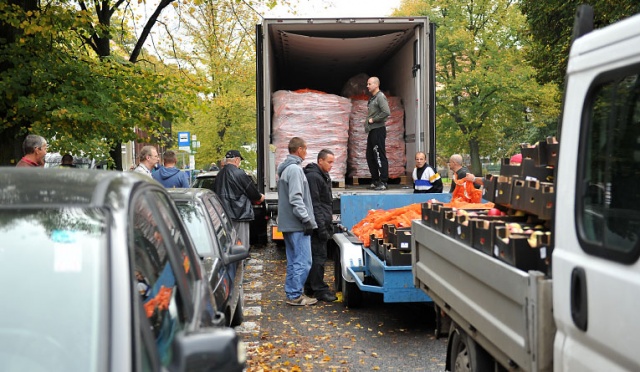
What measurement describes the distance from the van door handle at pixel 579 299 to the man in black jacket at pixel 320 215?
662 cm

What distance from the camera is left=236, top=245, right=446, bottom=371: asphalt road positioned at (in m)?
6.73

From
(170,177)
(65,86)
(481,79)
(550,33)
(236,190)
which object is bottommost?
(236,190)

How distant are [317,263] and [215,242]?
3.19 meters

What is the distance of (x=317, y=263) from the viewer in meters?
9.72

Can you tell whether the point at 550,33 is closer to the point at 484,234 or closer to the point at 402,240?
the point at 402,240

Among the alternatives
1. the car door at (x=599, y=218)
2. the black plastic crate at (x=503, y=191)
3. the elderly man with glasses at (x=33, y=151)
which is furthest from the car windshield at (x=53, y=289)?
the elderly man with glasses at (x=33, y=151)

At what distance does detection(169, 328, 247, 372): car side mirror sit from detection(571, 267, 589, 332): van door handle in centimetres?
131

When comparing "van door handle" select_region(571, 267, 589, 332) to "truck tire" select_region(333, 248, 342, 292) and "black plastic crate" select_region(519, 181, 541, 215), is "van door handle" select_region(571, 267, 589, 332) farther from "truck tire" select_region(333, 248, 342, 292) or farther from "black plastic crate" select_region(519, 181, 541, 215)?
"truck tire" select_region(333, 248, 342, 292)

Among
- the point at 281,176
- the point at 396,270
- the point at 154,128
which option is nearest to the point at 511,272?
the point at 396,270

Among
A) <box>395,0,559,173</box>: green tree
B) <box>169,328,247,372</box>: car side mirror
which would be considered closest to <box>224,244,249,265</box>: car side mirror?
<box>169,328,247,372</box>: car side mirror

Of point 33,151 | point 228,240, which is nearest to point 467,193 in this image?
point 228,240

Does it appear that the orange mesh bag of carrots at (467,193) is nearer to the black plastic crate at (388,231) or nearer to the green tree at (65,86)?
the black plastic crate at (388,231)

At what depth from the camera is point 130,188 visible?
2928 millimetres

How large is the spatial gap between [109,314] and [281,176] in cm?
699
